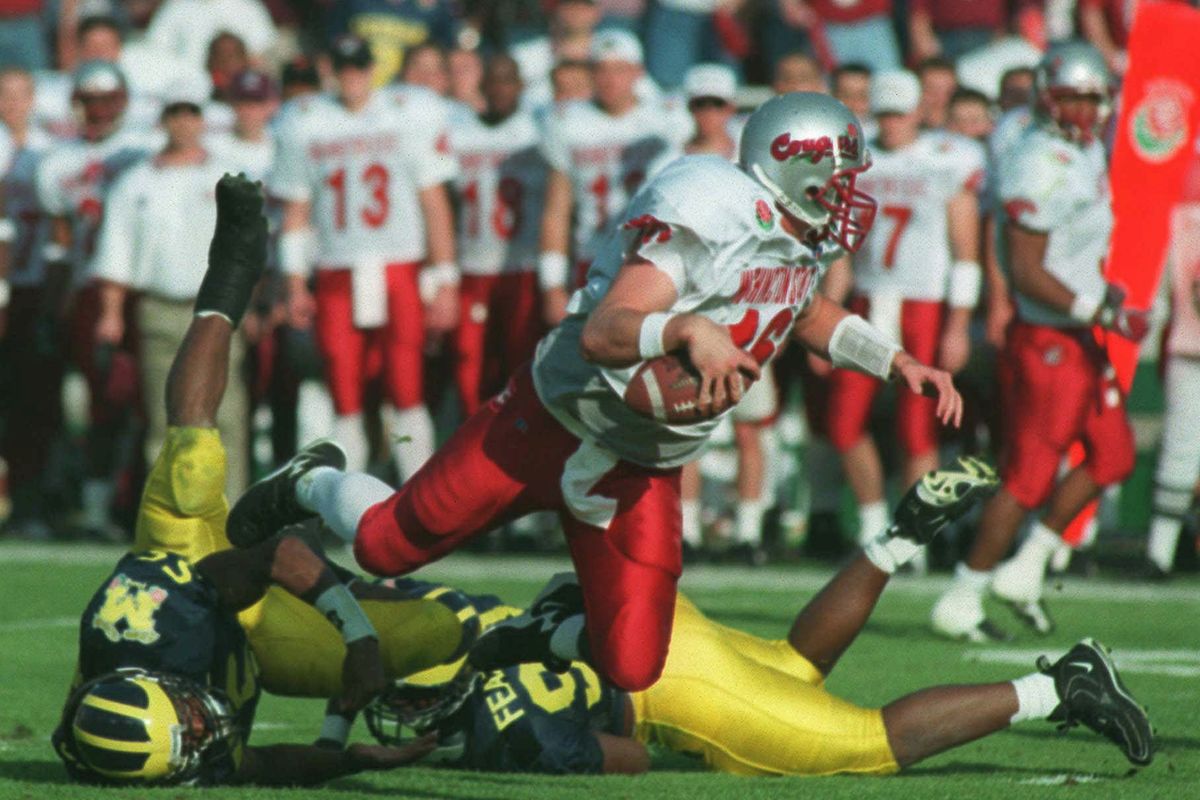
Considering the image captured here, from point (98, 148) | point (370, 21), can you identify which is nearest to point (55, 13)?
point (370, 21)

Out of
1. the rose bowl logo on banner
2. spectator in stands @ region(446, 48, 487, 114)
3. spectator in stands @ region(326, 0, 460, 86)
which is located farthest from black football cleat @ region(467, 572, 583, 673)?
spectator in stands @ region(326, 0, 460, 86)

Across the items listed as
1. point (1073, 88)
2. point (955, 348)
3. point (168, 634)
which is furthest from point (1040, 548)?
point (168, 634)

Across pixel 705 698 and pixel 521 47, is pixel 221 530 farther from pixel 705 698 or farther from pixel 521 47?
pixel 521 47

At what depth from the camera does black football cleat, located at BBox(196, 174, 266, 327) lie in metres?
5.48

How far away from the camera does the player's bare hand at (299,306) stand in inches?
368

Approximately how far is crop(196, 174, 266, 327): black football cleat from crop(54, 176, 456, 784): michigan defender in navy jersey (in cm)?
22

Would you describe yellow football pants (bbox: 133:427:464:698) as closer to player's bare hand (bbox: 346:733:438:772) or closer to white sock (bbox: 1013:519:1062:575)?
player's bare hand (bbox: 346:733:438:772)

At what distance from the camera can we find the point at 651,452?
463cm

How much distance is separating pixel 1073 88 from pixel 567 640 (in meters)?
3.41

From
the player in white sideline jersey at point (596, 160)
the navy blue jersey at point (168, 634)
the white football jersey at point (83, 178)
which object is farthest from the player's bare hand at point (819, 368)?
the navy blue jersey at point (168, 634)

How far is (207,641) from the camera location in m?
4.52

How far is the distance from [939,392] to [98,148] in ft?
20.2

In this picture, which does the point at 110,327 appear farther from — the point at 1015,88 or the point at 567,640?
the point at 567,640

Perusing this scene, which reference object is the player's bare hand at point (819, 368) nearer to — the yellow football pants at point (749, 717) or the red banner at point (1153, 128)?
the red banner at point (1153, 128)
